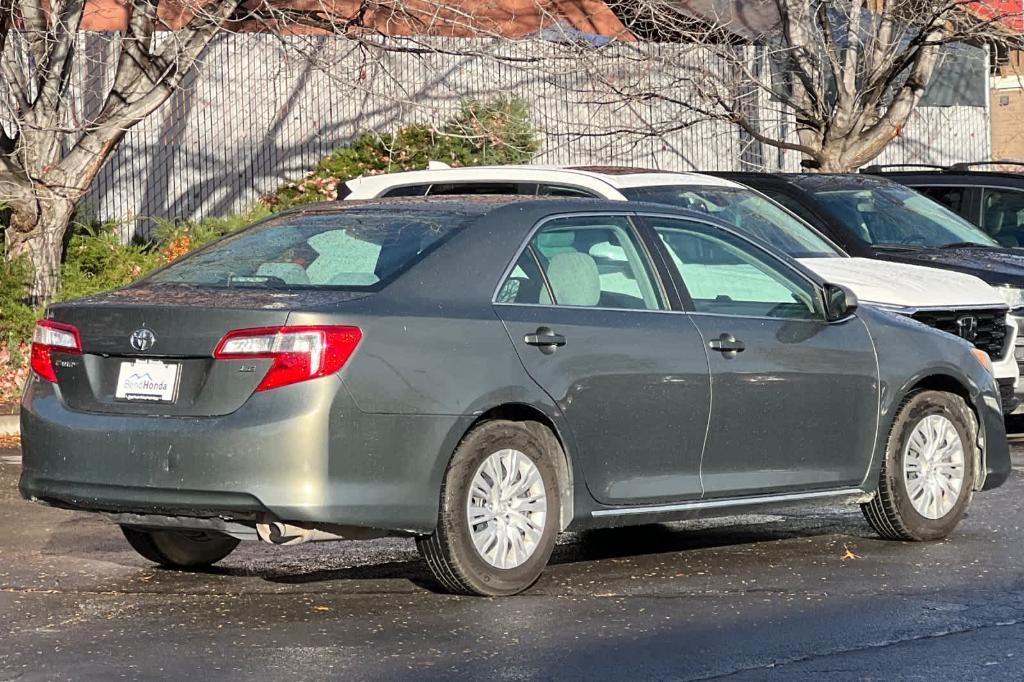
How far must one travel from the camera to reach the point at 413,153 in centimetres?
2062

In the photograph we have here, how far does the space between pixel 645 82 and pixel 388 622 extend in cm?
1587

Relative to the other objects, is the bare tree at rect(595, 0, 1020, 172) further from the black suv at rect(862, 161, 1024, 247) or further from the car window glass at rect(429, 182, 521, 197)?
the car window glass at rect(429, 182, 521, 197)

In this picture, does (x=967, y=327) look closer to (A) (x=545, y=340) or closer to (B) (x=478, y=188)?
(B) (x=478, y=188)

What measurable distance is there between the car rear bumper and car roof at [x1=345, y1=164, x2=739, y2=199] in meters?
5.03

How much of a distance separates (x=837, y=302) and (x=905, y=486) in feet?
3.10

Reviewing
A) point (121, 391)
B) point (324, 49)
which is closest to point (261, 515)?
point (121, 391)

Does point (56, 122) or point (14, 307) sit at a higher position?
point (56, 122)

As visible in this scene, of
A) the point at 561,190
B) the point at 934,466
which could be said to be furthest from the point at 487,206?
the point at 561,190

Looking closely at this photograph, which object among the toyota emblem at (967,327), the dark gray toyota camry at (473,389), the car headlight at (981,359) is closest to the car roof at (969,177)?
the toyota emblem at (967,327)

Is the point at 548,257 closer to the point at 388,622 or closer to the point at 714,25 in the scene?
the point at 388,622

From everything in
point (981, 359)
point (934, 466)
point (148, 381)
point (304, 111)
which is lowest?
point (934, 466)

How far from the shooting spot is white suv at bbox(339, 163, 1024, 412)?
11.4 metres

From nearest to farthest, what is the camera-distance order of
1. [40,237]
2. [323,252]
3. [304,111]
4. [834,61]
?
[323,252] → [40,237] → [834,61] → [304,111]

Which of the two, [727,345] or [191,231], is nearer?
[727,345]
